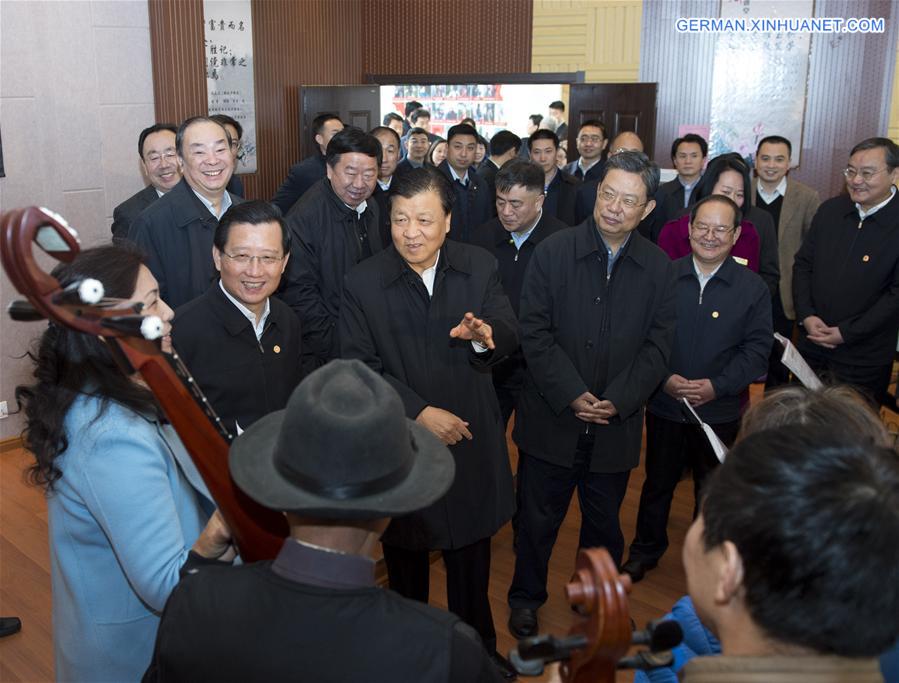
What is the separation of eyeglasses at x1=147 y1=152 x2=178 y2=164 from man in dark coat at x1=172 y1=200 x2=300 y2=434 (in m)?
1.71

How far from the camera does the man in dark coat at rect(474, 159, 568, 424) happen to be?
393 cm

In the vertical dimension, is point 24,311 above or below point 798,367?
above

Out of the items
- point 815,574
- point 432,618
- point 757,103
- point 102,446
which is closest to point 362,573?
point 432,618

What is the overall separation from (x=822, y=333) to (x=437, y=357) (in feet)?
7.94

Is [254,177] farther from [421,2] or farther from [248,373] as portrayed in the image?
[248,373]

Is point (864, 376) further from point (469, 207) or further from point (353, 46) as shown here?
point (353, 46)

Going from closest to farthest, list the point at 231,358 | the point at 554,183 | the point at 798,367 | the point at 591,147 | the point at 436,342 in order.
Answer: the point at 231,358, the point at 436,342, the point at 798,367, the point at 554,183, the point at 591,147

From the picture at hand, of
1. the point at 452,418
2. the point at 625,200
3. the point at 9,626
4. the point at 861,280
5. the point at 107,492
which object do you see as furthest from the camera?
the point at 861,280

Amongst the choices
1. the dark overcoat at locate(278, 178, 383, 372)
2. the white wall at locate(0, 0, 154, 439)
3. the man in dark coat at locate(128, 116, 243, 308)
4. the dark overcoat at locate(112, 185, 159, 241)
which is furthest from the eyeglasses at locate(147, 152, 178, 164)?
the white wall at locate(0, 0, 154, 439)

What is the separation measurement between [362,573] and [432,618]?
115mm

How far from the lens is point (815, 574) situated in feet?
3.15

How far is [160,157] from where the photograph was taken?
4.10 meters

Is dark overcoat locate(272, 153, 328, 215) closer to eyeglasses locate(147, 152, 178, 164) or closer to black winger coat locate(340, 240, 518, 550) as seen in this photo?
eyeglasses locate(147, 152, 178, 164)

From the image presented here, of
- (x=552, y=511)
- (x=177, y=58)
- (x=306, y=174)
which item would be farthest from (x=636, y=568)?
(x=177, y=58)
